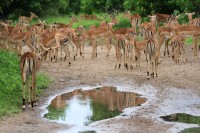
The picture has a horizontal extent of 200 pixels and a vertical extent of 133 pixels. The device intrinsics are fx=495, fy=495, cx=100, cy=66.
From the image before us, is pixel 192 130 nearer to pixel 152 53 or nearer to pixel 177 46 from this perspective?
pixel 152 53

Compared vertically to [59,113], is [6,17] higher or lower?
higher

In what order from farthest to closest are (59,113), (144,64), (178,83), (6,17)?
(6,17) → (144,64) → (178,83) → (59,113)

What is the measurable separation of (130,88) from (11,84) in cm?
303

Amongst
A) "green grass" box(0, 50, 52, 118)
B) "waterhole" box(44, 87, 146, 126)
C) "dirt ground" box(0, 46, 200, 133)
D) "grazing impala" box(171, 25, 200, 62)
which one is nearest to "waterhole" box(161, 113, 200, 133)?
"dirt ground" box(0, 46, 200, 133)

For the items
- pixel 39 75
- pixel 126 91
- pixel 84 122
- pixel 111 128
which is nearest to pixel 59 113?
pixel 84 122

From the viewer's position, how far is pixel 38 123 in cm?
917

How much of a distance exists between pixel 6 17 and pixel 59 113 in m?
18.3

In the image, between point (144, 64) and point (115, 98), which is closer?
point (115, 98)

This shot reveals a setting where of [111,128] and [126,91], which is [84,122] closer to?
[111,128]

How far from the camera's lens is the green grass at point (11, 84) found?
32.9 feet

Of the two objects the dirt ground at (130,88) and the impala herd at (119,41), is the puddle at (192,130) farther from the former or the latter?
the impala herd at (119,41)

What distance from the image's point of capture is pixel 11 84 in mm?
11414

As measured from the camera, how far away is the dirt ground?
29.4 feet

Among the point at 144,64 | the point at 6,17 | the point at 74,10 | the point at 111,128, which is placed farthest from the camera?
the point at 74,10
